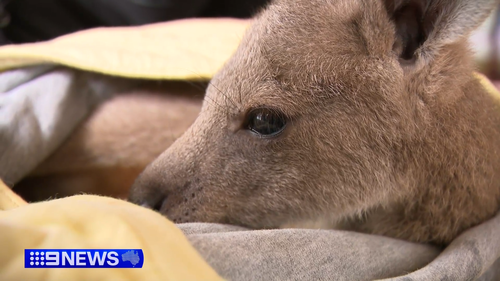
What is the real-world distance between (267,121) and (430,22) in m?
0.45

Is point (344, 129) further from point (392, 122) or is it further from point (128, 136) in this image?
point (128, 136)

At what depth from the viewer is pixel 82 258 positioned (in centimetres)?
58

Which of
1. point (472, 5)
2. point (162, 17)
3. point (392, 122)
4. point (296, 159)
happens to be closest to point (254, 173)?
point (296, 159)

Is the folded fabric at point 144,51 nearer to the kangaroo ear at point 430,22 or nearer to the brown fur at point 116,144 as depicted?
the brown fur at point 116,144

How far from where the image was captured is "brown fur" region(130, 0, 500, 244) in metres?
1.01

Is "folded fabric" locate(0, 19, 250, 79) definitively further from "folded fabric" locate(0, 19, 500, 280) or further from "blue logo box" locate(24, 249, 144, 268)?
"blue logo box" locate(24, 249, 144, 268)

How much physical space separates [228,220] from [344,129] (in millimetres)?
366

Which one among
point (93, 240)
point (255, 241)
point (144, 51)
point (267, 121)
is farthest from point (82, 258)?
point (144, 51)

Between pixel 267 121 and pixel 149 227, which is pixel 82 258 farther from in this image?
pixel 267 121

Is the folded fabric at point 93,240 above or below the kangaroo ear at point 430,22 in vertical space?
below

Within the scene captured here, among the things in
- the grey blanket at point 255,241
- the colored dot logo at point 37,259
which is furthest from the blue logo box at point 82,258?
the grey blanket at point 255,241

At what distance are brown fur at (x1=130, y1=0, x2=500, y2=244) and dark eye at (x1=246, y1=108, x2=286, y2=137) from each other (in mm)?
17

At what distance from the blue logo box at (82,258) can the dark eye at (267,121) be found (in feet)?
1.73

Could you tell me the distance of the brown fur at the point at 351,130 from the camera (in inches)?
39.7
